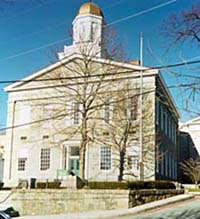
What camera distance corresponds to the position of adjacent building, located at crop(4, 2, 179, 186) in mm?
35438

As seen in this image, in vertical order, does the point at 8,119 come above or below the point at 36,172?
above

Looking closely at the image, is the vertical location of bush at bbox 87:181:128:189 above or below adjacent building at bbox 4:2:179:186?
below

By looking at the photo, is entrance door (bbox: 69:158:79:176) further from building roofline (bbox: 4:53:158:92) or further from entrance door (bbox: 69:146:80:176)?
building roofline (bbox: 4:53:158:92)

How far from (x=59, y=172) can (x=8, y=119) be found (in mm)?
10891

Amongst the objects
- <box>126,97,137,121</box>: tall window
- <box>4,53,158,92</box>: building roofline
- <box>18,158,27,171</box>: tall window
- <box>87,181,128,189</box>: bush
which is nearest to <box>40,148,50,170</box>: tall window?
<box>18,158,27,171</box>: tall window

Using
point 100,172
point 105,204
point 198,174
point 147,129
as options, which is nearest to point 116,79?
point 147,129

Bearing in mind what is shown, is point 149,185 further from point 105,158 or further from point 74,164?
point 74,164

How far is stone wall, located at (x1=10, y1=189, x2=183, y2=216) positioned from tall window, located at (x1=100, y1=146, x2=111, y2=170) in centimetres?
1230

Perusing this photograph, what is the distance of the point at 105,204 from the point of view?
77.3 feet

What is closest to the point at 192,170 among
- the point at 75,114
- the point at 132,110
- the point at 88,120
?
the point at 132,110

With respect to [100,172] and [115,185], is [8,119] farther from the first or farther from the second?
[115,185]

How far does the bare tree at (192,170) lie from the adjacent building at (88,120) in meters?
6.82

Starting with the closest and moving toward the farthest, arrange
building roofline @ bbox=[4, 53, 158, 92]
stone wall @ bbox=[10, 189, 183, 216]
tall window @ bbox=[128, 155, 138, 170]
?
stone wall @ bbox=[10, 189, 183, 216], building roofline @ bbox=[4, 53, 158, 92], tall window @ bbox=[128, 155, 138, 170]

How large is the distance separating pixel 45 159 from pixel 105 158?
597cm
